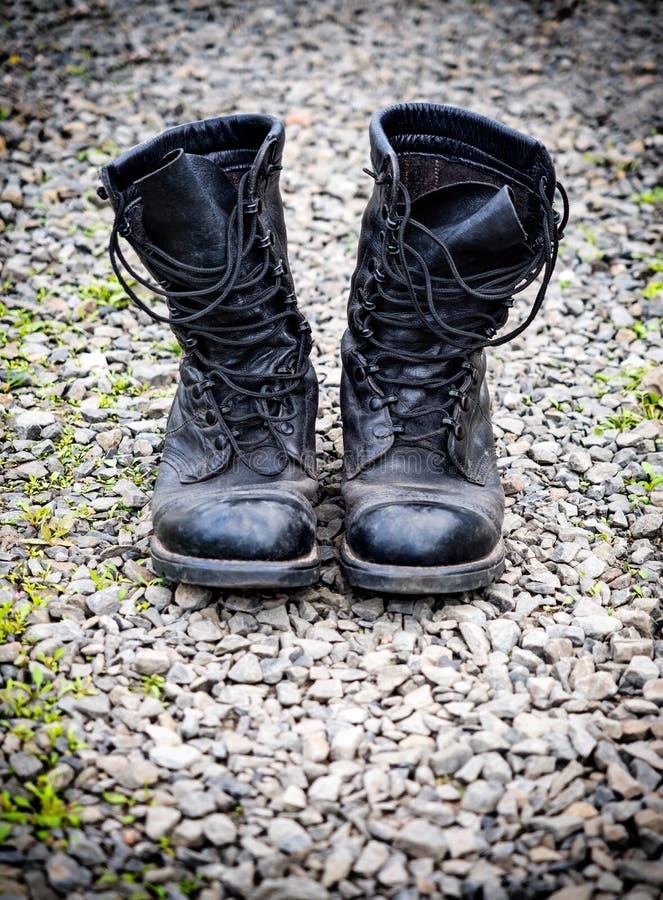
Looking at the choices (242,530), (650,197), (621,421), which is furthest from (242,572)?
(650,197)

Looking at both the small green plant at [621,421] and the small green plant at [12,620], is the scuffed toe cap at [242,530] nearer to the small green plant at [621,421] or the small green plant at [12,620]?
the small green plant at [12,620]

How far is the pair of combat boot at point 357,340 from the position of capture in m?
1.96

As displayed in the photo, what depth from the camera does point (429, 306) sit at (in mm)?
2018

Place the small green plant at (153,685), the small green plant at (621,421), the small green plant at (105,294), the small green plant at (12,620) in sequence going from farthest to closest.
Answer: the small green plant at (105,294), the small green plant at (621,421), the small green plant at (12,620), the small green plant at (153,685)

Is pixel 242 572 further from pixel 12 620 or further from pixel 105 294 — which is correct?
pixel 105 294

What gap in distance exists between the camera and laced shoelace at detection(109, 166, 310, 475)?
6.63 ft

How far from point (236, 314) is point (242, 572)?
630mm

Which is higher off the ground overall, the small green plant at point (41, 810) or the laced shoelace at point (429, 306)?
the laced shoelace at point (429, 306)

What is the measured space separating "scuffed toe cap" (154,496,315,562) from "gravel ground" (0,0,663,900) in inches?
6.6

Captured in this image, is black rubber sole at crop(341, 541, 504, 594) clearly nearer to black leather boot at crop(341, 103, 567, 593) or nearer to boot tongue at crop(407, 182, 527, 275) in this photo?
black leather boot at crop(341, 103, 567, 593)

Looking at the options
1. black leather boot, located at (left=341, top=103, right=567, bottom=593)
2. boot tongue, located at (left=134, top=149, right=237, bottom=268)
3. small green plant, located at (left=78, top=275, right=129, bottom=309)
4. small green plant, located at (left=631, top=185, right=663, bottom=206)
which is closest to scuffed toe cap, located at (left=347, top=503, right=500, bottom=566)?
black leather boot, located at (left=341, top=103, right=567, bottom=593)

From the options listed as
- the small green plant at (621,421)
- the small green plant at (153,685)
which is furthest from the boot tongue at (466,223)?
the small green plant at (153,685)

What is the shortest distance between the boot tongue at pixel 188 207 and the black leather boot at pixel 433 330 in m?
0.39

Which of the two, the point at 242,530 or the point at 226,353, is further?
the point at 226,353
